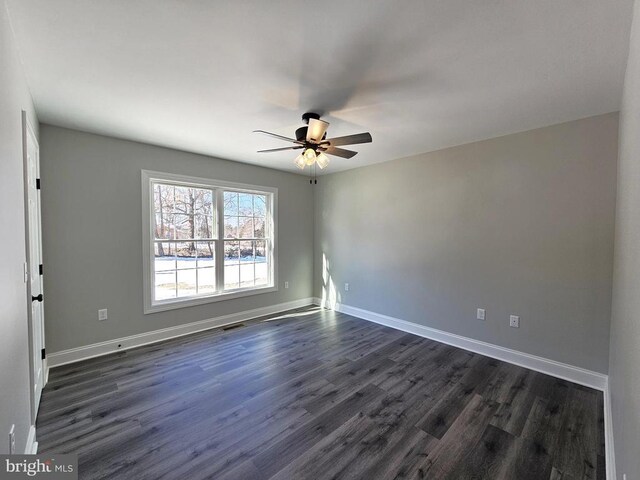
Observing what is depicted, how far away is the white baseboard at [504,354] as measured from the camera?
8.23 feet

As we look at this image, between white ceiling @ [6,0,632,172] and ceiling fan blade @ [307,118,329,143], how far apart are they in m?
0.19

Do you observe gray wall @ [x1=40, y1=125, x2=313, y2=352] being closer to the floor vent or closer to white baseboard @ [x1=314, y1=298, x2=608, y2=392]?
the floor vent

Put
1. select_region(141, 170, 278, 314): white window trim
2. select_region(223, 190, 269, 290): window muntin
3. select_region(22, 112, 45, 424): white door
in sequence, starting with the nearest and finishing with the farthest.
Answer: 1. select_region(22, 112, 45, 424): white door
2. select_region(141, 170, 278, 314): white window trim
3. select_region(223, 190, 269, 290): window muntin

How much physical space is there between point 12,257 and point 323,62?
209cm

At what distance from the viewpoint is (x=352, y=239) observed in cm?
459

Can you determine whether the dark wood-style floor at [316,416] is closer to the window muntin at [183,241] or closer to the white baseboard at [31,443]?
the white baseboard at [31,443]

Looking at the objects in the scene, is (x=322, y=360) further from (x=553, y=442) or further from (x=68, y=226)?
(x=68, y=226)

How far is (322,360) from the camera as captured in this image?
2969 mm

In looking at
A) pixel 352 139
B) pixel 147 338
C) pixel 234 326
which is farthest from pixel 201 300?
pixel 352 139

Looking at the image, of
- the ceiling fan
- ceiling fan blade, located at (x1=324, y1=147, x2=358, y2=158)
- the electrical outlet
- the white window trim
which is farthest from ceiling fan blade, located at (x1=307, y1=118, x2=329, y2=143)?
the electrical outlet

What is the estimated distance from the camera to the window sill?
135 inches

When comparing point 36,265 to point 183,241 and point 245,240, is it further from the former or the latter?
point 245,240

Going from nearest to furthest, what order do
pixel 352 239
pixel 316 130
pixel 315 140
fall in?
1. pixel 316 130
2. pixel 315 140
3. pixel 352 239

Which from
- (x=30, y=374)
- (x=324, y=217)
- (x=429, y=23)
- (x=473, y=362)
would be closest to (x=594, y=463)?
(x=473, y=362)
